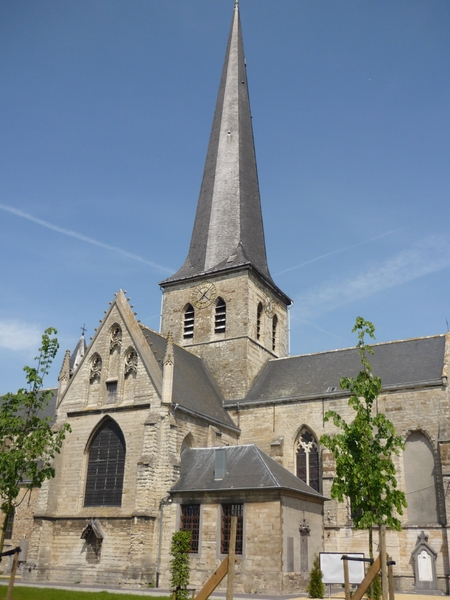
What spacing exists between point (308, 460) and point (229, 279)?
11.2m

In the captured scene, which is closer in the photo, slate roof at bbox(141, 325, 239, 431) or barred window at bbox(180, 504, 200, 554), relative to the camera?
barred window at bbox(180, 504, 200, 554)

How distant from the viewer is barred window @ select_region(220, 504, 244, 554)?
20609mm

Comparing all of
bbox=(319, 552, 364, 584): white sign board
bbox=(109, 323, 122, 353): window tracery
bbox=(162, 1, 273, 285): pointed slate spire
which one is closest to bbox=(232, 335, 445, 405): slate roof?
bbox=(162, 1, 273, 285): pointed slate spire

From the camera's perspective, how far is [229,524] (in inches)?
821

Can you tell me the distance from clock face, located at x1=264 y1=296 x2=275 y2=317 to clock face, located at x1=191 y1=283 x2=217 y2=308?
3226 mm

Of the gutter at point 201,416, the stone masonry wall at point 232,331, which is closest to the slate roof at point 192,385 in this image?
the gutter at point 201,416

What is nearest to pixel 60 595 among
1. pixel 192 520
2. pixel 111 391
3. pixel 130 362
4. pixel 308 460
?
pixel 192 520

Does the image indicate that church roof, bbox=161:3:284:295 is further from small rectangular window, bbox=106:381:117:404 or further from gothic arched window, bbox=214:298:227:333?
small rectangular window, bbox=106:381:117:404

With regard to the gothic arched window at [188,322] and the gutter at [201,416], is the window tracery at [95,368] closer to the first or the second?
the gutter at [201,416]

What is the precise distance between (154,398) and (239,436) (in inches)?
256

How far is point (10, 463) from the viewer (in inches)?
595

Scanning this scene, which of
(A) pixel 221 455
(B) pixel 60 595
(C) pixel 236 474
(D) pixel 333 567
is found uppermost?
(A) pixel 221 455

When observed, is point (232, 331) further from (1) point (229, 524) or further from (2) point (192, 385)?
(1) point (229, 524)

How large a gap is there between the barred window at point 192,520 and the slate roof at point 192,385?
4.02 metres
